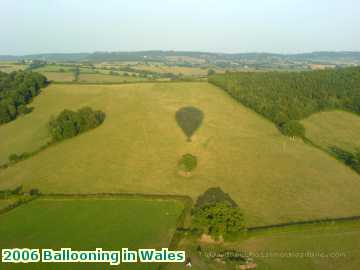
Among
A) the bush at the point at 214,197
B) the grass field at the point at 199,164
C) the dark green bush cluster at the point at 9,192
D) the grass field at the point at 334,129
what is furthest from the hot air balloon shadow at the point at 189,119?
the dark green bush cluster at the point at 9,192

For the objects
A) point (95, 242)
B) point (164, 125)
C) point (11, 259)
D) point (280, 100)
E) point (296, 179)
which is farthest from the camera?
point (280, 100)

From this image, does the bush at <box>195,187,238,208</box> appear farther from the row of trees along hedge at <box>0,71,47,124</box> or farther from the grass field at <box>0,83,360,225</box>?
the row of trees along hedge at <box>0,71,47,124</box>

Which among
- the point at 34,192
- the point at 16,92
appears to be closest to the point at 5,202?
the point at 34,192

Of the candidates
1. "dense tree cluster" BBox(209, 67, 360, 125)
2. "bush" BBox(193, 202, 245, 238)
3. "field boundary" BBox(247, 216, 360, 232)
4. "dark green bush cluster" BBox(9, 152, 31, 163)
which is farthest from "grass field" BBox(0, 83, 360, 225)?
"dense tree cluster" BBox(209, 67, 360, 125)

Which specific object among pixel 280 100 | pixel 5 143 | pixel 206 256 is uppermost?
pixel 280 100

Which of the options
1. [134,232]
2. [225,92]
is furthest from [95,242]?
[225,92]

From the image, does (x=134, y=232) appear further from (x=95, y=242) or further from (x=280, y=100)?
(x=280, y=100)

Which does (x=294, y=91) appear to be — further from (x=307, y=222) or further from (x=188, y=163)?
(x=307, y=222)

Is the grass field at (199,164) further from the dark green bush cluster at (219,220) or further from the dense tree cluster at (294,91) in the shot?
the dense tree cluster at (294,91)
